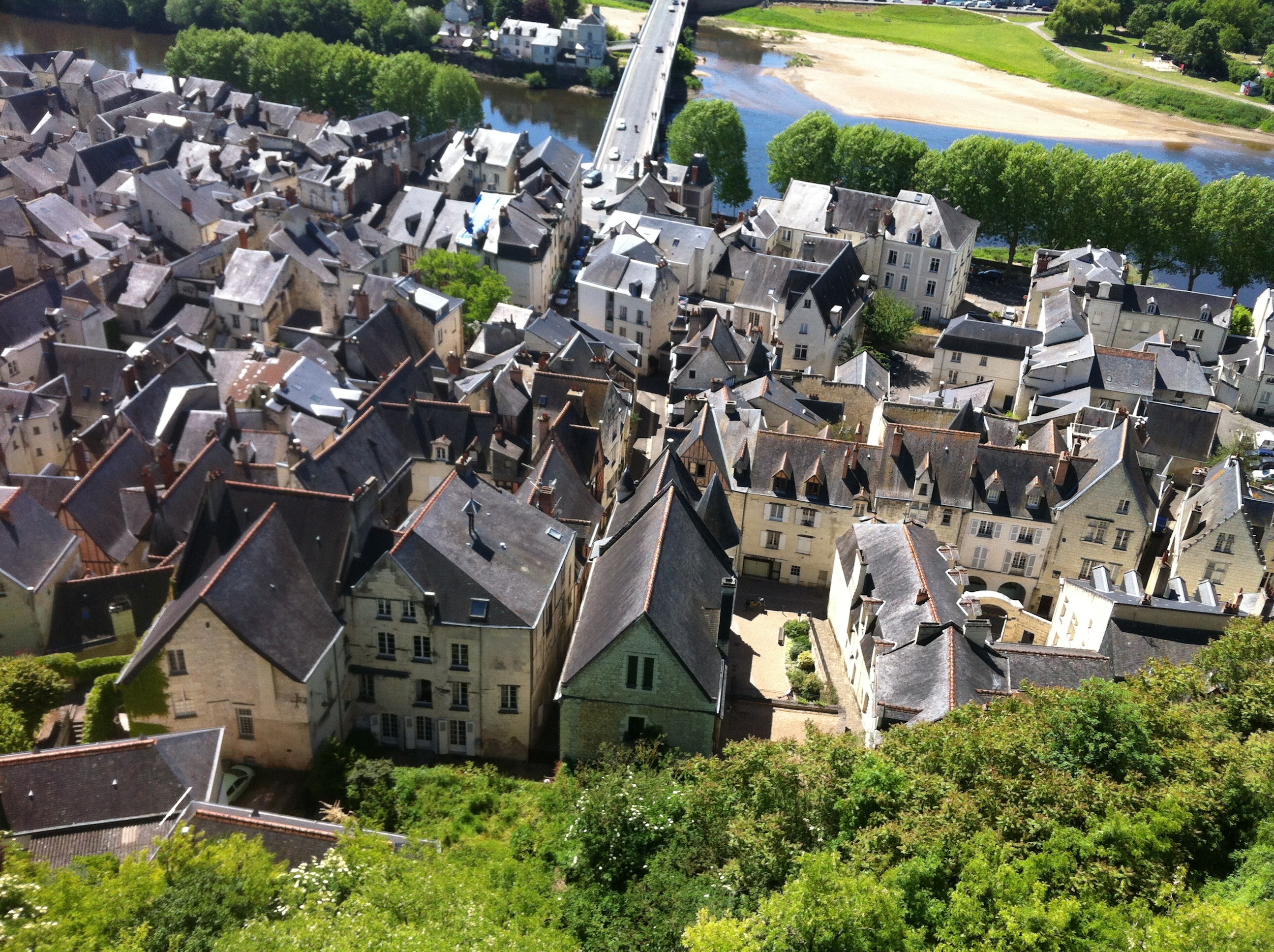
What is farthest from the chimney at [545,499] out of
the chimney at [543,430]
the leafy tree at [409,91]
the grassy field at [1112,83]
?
the grassy field at [1112,83]

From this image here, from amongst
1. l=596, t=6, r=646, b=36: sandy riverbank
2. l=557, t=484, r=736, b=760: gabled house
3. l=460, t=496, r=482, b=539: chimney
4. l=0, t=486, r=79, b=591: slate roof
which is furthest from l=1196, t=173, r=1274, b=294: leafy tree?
l=596, t=6, r=646, b=36: sandy riverbank

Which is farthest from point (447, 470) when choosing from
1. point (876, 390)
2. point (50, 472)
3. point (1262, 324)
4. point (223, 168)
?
point (1262, 324)

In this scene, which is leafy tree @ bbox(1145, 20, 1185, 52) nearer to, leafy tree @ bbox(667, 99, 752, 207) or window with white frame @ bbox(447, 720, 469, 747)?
leafy tree @ bbox(667, 99, 752, 207)

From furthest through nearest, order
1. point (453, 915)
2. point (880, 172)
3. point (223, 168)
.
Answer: point (880, 172)
point (223, 168)
point (453, 915)

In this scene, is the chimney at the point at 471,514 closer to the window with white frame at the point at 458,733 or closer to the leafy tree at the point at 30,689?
the window with white frame at the point at 458,733

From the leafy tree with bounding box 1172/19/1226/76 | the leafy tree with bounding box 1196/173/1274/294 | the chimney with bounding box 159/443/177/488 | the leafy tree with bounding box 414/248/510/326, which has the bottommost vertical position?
the chimney with bounding box 159/443/177/488

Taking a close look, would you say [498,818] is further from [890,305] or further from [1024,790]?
[890,305]
